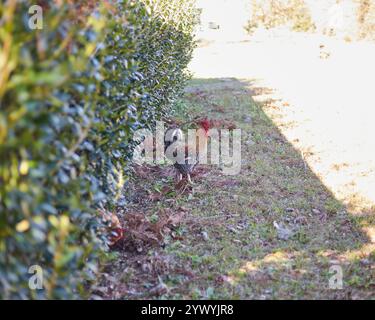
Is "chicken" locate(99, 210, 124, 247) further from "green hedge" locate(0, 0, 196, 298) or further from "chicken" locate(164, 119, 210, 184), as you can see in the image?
"chicken" locate(164, 119, 210, 184)

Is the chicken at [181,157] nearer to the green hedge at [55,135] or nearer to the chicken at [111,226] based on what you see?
the chicken at [111,226]

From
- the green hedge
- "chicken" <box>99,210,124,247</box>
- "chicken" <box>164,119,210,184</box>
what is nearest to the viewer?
the green hedge

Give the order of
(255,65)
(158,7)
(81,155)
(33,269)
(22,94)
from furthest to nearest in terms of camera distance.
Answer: (255,65) → (158,7) → (81,155) → (33,269) → (22,94)

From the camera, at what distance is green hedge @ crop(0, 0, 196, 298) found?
75.7 inches

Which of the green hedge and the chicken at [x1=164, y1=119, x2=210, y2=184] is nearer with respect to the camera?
the green hedge

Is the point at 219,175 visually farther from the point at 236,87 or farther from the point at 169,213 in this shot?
the point at 236,87

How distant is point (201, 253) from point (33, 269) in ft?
7.46

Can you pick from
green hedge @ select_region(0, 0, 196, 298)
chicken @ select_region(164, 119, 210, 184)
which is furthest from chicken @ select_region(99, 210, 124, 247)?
chicken @ select_region(164, 119, 210, 184)

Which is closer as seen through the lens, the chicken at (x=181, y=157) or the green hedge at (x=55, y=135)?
the green hedge at (x=55, y=135)

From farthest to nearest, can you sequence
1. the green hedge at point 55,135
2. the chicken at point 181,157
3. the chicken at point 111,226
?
the chicken at point 181,157 → the chicken at point 111,226 → the green hedge at point 55,135

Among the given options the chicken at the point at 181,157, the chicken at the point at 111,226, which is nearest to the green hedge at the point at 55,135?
the chicken at the point at 111,226

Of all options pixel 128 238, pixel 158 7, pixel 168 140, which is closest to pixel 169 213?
pixel 128 238

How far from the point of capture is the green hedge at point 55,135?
1.92 m

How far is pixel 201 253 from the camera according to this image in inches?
182
